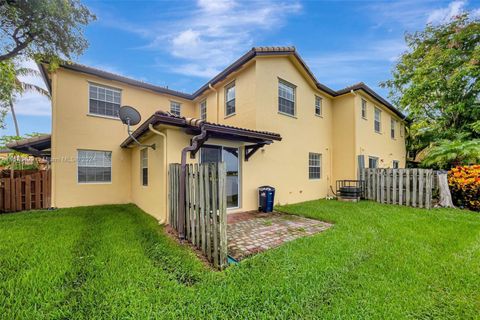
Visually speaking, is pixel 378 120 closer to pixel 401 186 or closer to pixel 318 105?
pixel 318 105

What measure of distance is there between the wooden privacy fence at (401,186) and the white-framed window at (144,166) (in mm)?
11056

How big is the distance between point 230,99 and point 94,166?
7.35m

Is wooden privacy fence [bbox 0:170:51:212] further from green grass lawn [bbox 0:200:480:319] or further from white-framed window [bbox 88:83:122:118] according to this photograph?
green grass lawn [bbox 0:200:480:319]

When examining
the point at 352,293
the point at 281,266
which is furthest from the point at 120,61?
the point at 352,293

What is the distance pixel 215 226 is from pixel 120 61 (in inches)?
488

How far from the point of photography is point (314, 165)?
1180 centimetres

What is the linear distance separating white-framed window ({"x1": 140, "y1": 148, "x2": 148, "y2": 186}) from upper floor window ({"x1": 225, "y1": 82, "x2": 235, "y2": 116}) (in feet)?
14.2

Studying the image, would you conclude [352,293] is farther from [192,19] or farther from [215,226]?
[192,19]

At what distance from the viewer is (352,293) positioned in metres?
2.95

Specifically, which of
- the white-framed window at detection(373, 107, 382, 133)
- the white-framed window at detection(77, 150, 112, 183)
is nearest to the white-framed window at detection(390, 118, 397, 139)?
the white-framed window at detection(373, 107, 382, 133)

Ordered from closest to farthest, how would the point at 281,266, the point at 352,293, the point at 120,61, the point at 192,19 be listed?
the point at 352,293 < the point at 281,266 < the point at 192,19 < the point at 120,61

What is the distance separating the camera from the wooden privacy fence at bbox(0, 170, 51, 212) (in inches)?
332

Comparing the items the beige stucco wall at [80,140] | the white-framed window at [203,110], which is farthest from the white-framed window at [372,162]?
the beige stucco wall at [80,140]

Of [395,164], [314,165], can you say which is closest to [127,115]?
[314,165]
